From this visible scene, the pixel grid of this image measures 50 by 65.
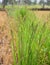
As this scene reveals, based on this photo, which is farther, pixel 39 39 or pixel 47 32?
pixel 47 32

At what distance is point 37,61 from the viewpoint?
6.68 ft

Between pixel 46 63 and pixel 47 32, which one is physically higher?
pixel 47 32

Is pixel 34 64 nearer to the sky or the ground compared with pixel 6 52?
nearer to the sky

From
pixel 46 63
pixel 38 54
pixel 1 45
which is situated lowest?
pixel 1 45

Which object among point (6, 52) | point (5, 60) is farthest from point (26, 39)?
point (6, 52)

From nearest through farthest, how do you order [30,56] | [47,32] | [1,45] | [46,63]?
1. [30,56]
2. [46,63]
3. [47,32]
4. [1,45]

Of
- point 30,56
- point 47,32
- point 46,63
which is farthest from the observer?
point 47,32

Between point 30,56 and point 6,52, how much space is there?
3.23 feet

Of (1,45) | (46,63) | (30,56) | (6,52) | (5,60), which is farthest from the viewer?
(1,45)

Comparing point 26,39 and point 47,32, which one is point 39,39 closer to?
point 26,39

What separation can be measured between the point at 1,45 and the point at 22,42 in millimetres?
1333

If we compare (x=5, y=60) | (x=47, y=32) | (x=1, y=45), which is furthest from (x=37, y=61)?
(x=1, y=45)

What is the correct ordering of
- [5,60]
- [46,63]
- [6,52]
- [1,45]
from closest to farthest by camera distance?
[46,63] → [5,60] → [6,52] → [1,45]

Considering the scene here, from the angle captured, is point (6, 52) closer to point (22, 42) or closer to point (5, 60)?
point (5, 60)
